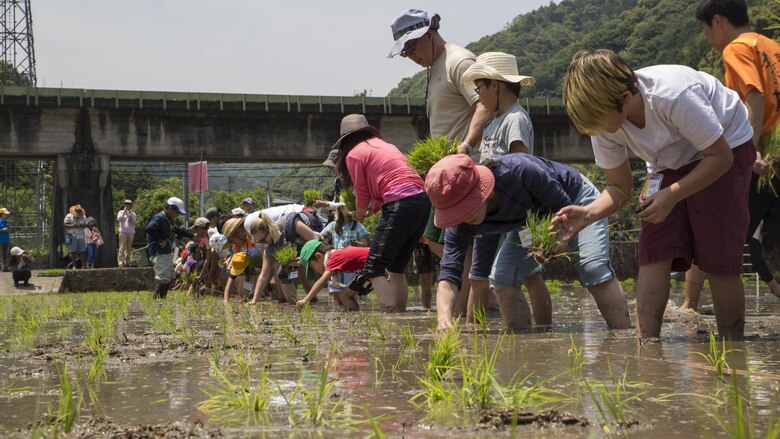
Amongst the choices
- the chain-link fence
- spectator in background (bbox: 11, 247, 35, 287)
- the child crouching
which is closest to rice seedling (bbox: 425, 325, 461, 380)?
the child crouching

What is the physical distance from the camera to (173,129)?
33.6 m

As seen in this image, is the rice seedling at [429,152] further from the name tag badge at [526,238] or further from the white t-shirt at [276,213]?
the white t-shirt at [276,213]

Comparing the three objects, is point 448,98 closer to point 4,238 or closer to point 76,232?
point 76,232

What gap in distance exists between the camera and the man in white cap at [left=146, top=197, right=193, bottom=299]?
13.2 m

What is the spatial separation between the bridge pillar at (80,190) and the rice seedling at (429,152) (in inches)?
1096

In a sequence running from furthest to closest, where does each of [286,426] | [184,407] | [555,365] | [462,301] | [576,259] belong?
[462,301]
[576,259]
[555,365]
[184,407]
[286,426]

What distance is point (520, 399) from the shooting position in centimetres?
245

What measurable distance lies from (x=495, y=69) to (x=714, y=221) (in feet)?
7.11

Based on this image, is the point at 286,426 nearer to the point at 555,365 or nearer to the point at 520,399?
the point at 520,399

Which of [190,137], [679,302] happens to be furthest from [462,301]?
[190,137]

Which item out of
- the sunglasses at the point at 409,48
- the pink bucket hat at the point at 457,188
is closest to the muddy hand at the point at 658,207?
the pink bucket hat at the point at 457,188

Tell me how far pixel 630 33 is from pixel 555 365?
3544 inches

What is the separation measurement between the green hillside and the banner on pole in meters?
16.1

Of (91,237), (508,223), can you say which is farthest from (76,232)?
(508,223)
